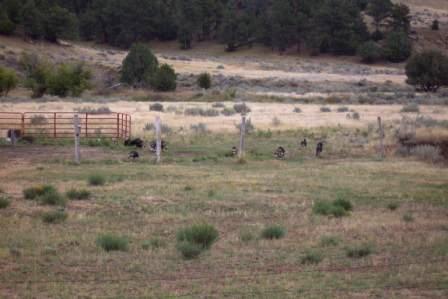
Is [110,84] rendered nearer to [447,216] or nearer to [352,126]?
[352,126]

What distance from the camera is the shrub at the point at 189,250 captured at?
12.5 m

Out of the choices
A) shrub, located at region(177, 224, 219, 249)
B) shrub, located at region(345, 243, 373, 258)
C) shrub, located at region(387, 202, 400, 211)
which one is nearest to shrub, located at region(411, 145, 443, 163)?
shrub, located at region(387, 202, 400, 211)

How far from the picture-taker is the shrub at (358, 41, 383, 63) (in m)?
118

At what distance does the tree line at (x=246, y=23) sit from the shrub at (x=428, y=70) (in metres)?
37.5

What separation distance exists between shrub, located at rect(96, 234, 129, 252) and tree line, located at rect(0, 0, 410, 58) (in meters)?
102

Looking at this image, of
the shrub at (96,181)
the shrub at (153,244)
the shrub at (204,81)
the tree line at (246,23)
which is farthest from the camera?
the tree line at (246,23)

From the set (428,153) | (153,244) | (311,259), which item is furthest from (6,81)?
(311,259)

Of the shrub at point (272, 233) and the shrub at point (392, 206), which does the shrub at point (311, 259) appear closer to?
the shrub at point (272, 233)

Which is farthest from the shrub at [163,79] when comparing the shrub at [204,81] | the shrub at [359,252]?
the shrub at [359,252]

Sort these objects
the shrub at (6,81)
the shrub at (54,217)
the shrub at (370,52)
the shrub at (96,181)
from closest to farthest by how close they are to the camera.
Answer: the shrub at (54,217) → the shrub at (96,181) → the shrub at (6,81) → the shrub at (370,52)

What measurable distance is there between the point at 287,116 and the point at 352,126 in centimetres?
729

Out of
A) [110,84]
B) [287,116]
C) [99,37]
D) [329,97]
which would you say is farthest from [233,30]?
[287,116]

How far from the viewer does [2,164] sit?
86.3ft

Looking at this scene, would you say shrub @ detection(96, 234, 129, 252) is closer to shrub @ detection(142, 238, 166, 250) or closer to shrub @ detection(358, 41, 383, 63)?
shrub @ detection(142, 238, 166, 250)
